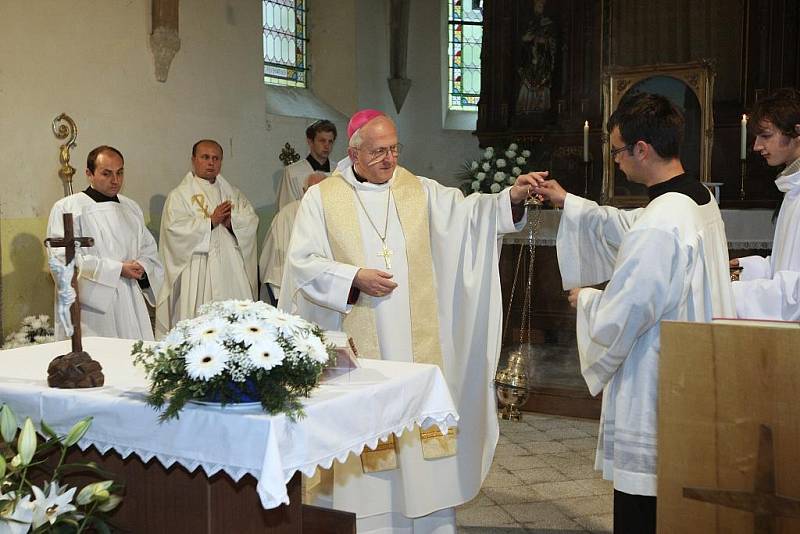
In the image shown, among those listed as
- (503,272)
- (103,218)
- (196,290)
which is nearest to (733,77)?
(503,272)

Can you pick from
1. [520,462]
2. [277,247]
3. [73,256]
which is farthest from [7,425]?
[277,247]

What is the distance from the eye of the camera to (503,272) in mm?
9539

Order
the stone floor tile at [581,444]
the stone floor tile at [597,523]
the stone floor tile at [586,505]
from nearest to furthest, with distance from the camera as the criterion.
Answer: the stone floor tile at [597,523] < the stone floor tile at [586,505] < the stone floor tile at [581,444]

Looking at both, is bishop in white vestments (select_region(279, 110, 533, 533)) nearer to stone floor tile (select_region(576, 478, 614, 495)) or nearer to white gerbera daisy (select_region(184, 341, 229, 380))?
stone floor tile (select_region(576, 478, 614, 495))

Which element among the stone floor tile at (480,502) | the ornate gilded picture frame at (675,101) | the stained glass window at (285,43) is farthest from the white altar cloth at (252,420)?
the stained glass window at (285,43)

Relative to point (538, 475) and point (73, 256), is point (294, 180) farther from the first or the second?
point (73, 256)

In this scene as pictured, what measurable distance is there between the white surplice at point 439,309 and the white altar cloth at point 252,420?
2.97ft

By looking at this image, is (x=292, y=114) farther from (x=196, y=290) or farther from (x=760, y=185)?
(x=760, y=185)

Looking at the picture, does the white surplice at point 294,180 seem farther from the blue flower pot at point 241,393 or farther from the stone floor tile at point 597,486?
the blue flower pot at point 241,393

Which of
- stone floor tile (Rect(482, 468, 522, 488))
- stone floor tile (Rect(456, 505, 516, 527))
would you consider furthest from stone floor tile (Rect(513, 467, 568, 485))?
stone floor tile (Rect(456, 505, 516, 527))

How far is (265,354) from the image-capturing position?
8.59ft

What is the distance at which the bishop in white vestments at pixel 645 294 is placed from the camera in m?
3.11

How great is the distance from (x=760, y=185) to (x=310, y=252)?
6604mm

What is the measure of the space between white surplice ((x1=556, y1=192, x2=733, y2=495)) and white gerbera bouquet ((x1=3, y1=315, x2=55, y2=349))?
4.68 metres
